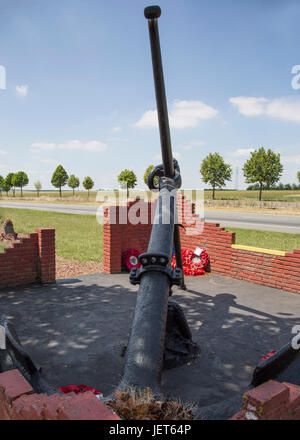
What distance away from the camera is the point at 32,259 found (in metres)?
7.82

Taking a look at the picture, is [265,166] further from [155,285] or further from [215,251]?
[155,285]

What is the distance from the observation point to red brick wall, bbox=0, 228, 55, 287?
299 inches

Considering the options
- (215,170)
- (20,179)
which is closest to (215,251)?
(215,170)

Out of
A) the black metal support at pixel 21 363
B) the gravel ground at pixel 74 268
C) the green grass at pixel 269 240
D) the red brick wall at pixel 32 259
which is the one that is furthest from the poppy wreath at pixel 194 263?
the black metal support at pixel 21 363

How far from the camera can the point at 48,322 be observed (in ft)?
18.4

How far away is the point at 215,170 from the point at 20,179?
5771cm

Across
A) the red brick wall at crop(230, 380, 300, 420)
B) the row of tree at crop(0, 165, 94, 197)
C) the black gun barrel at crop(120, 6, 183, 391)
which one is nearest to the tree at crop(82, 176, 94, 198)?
the row of tree at crop(0, 165, 94, 197)

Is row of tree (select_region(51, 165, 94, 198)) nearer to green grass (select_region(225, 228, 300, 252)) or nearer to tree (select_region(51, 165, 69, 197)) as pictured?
tree (select_region(51, 165, 69, 197))

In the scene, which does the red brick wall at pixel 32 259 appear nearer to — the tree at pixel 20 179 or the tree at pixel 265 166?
the tree at pixel 265 166

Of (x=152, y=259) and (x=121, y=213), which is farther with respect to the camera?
(x=121, y=213)

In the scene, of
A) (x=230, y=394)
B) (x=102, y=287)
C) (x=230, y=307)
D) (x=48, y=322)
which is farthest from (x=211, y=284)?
(x=230, y=394)

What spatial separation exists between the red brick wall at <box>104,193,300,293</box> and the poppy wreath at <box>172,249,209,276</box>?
0.18 m

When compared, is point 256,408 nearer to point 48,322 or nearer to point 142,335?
point 142,335

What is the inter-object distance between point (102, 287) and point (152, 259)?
186 inches
